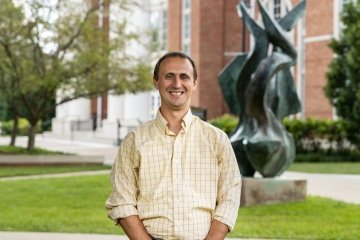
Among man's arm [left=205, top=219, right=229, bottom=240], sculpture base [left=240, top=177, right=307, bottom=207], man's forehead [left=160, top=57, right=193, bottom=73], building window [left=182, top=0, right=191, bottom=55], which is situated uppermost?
building window [left=182, top=0, right=191, bottom=55]

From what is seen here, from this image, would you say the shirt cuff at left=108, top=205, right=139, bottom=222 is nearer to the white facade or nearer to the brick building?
the brick building

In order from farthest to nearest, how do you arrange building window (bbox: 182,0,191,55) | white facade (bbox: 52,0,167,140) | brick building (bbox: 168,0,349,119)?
building window (bbox: 182,0,191,55), white facade (bbox: 52,0,167,140), brick building (bbox: 168,0,349,119)

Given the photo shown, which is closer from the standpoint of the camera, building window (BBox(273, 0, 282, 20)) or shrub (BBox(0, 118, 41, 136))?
building window (BBox(273, 0, 282, 20))

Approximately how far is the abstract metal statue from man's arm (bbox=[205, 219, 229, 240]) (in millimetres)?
8105

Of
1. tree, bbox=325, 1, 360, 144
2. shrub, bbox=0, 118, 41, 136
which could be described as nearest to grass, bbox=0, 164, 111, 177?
tree, bbox=325, 1, 360, 144

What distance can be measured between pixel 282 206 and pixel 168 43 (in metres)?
30.8

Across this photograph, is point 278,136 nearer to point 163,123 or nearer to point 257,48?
point 257,48

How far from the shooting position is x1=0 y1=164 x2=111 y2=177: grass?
1759cm

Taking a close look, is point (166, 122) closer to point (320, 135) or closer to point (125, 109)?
point (320, 135)

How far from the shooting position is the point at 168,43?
1622 inches

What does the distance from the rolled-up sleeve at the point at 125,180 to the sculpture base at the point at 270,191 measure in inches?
310

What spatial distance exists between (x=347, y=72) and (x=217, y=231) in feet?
78.2

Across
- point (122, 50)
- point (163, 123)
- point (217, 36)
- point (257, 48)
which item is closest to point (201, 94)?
point (217, 36)

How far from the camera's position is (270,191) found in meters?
11.2
